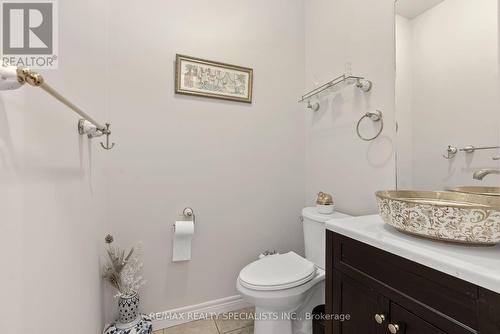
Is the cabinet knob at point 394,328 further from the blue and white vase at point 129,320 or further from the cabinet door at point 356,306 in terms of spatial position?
the blue and white vase at point 129,320

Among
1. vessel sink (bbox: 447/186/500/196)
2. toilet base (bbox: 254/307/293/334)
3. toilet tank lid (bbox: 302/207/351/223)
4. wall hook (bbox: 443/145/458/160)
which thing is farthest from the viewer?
toilet tank lid (bbox: 302/207/351/223)

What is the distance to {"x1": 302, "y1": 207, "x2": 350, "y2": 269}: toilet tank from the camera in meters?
1.41

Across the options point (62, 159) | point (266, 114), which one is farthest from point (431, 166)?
point (62, 159)

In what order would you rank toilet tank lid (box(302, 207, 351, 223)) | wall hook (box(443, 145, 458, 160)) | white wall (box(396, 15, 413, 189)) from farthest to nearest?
toilet tank lid (box(302, 207, 351, 223))
white wall (box(396, 15, 413, 189))
wall hook (box(443, 145, 458, 160))

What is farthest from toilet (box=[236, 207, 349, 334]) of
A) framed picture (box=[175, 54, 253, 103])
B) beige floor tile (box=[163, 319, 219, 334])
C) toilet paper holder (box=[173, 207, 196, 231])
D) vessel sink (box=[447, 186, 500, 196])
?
framed picture (box=[175, 54, 253, 103])

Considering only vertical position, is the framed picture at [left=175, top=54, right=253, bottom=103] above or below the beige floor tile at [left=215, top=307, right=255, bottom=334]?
above

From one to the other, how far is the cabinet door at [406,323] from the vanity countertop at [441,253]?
0.52ft

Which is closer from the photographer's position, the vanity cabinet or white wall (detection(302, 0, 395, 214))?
the vanity cabinet

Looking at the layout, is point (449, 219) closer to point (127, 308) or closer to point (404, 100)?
point (404, 100)

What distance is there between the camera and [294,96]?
1.93m

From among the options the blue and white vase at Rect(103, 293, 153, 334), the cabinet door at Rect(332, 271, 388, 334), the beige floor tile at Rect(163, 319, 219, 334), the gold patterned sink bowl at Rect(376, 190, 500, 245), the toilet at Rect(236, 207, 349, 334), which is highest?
the gold patterned sink bowl at Rect(376, 190, 500, 245)

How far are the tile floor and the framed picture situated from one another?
1583 millimetres

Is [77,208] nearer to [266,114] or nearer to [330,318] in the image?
Result: [330,318]

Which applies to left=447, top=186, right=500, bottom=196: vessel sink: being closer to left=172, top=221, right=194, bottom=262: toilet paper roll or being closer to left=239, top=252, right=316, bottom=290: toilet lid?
left=239, top=252, right=316, bottom=290: toilet lid
